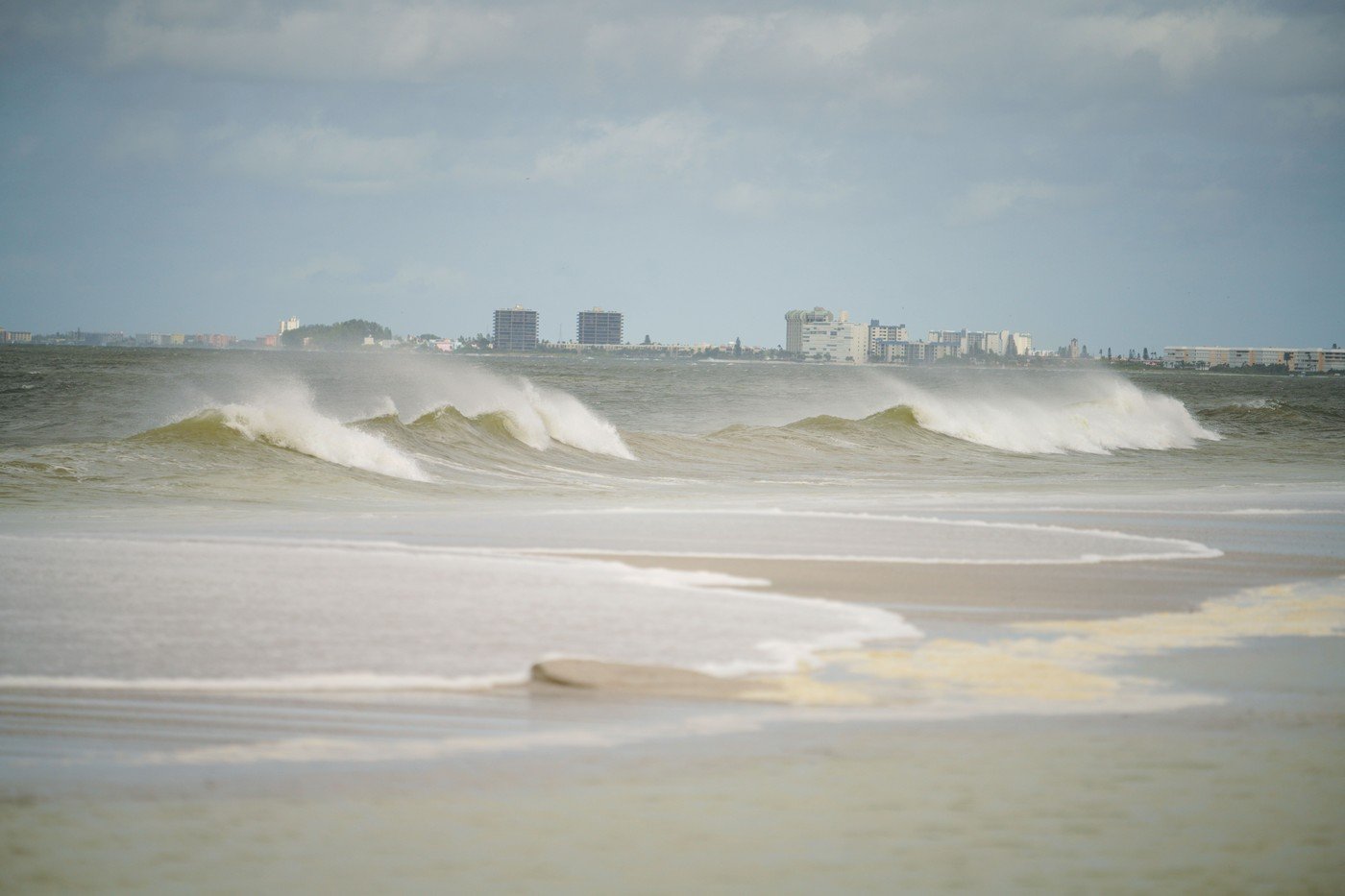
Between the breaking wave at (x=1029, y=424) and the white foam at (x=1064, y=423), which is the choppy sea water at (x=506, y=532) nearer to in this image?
the breaking wave at (x=1029, y=424)

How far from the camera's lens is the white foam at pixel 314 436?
22.7 metres

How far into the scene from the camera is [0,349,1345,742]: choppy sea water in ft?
24.5

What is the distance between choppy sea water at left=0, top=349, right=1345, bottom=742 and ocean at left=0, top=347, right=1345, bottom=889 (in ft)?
0.18

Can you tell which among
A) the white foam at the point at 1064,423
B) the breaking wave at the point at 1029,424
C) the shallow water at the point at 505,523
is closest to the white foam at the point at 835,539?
the shallow water at the point at 505,523

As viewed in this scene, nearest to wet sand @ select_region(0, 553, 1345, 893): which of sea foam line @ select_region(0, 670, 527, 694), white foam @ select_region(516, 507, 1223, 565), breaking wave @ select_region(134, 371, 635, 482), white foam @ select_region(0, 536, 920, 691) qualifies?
sea foam line @ select_region(0, 670, 527, 694)

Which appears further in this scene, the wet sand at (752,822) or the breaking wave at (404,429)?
the breaking wave at (404,429)

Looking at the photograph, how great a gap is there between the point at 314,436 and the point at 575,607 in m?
15.2

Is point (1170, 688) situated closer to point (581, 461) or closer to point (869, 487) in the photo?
point (869, 487)

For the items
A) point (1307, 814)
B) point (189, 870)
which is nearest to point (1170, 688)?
point (1307, 814)

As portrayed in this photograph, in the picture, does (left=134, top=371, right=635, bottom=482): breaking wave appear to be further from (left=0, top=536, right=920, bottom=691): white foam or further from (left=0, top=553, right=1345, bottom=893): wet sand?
(left=0, top=553, right=1345, bottom=893): wet sand

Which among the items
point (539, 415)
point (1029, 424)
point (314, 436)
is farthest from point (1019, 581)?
point (1029, 424)

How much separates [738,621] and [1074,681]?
2371 millimetres

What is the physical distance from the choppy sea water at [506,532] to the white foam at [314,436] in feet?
0.16

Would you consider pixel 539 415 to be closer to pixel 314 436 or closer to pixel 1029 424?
pixel 314 436
